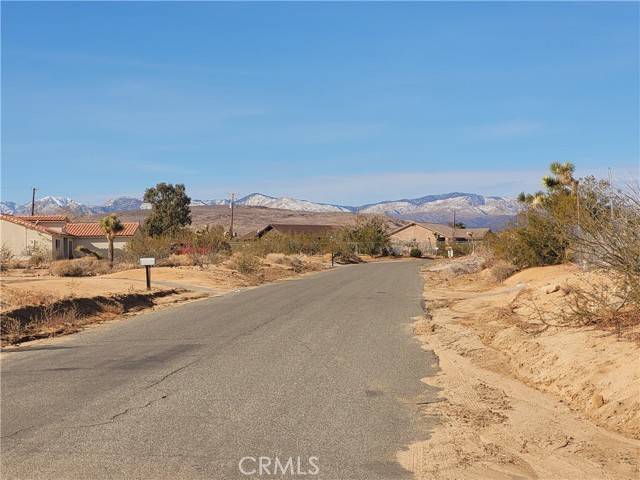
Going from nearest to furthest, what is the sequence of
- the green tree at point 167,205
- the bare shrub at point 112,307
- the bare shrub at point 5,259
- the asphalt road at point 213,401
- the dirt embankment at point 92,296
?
1. the asphalt road at point 213,401
2. the dirt embankment at point 92,296
3. the bare shrub at point 112,307
4. the bare shrub at point 5,259
5. the green tree at point 167,205

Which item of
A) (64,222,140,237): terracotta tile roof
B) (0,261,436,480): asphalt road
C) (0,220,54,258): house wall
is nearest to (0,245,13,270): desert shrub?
(0,220,54,258): house wall

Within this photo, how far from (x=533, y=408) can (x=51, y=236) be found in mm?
62636

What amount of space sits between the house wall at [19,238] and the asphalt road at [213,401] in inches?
1983

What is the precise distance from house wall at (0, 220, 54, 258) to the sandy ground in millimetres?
56259

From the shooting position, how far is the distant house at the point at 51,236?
63812mm

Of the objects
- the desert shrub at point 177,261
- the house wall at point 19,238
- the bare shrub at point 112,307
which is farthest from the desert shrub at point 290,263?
the bare shrub at point 112,307

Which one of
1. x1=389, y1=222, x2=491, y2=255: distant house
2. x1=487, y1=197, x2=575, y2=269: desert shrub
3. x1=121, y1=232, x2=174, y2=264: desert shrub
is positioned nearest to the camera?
x1=487, y1=197, x2=575, y2=269: desert shrub

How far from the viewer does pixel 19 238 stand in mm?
64188

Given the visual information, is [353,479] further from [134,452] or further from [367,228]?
[367,228]

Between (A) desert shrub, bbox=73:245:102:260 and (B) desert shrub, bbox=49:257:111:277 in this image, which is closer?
(B) desert shrub, bbox=49:257:111:277

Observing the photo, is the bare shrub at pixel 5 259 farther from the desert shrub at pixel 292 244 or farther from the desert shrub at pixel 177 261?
the desert shrub at pixel 292 244

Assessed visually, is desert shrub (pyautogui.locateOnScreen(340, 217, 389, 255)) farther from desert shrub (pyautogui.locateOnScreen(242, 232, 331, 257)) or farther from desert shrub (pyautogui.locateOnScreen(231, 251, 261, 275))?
desert shrub (pyautogui.locateOnScreen(231, 251, 261, 275))

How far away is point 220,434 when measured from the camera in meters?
7.61

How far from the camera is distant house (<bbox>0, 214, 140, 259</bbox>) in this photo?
209 feet
